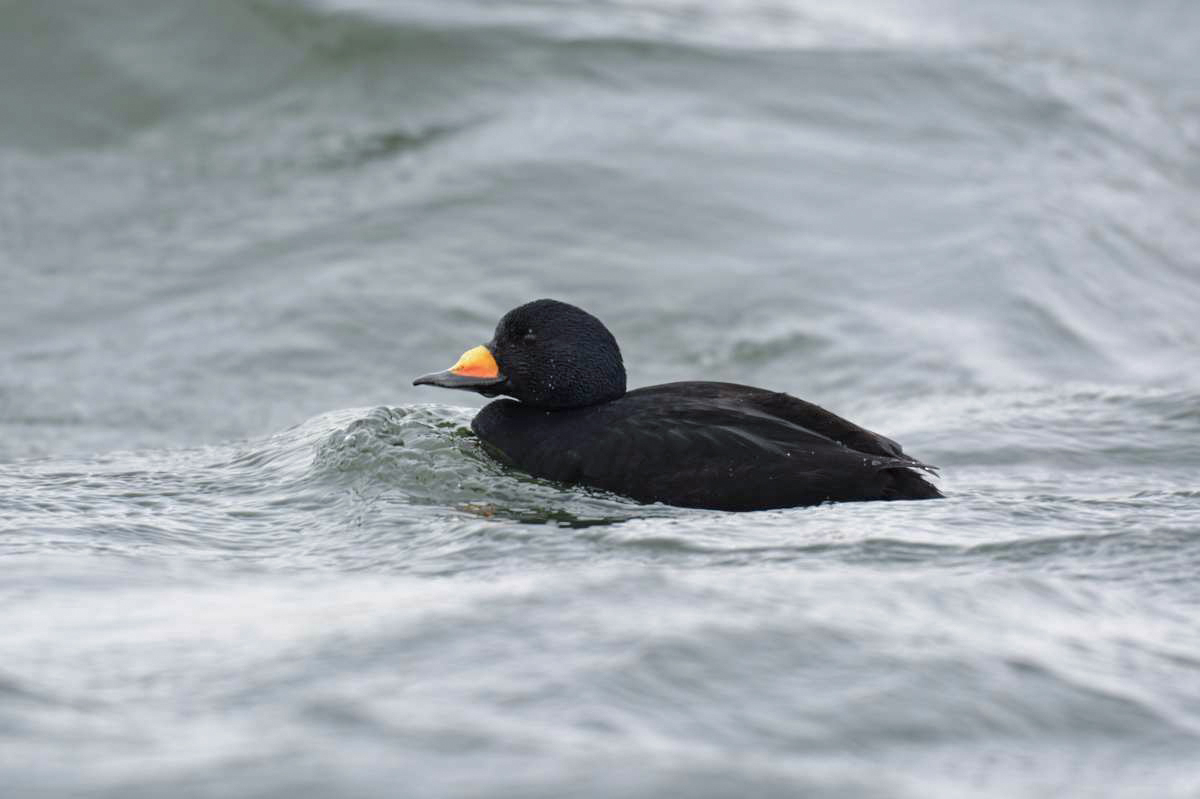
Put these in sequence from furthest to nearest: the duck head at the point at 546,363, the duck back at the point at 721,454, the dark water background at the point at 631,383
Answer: the duck head at the point at 546,363 → the duck back at the point at 721,454 → the dark water background at the point at 631,383

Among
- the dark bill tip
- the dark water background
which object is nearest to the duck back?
the dark water background

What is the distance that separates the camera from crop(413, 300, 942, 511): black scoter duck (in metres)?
6.11

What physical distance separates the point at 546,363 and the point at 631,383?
4289mm

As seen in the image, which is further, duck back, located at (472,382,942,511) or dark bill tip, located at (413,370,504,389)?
dark bill tip, located at (413,370,504,389)

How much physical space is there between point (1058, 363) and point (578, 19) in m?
7.38

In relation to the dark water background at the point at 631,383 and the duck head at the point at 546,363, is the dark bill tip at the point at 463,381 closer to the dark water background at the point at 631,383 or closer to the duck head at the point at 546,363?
the duck head at the point at 546,363

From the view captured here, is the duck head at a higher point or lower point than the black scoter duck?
higher

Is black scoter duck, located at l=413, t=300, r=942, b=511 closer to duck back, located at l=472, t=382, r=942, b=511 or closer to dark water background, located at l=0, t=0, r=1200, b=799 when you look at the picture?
duck back, located at l=472, t=382, r=942, b=511

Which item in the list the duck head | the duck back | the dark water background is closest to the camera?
the dark water background

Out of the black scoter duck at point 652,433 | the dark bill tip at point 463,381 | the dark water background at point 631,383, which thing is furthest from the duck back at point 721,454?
the dark bill tip at point 463,381

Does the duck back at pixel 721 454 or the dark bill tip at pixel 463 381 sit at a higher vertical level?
the dark bill tip at pixel 463 381

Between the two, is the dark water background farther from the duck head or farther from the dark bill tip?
the duck head

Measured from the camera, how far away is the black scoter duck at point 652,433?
6113 millimetres

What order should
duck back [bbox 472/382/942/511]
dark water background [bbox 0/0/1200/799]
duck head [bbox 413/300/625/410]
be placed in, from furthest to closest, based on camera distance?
duck head [bbox 413/300/625/410] < duck back [bbox 472/382/942/511] < dark water background [bbox 0/0/1200/799]
